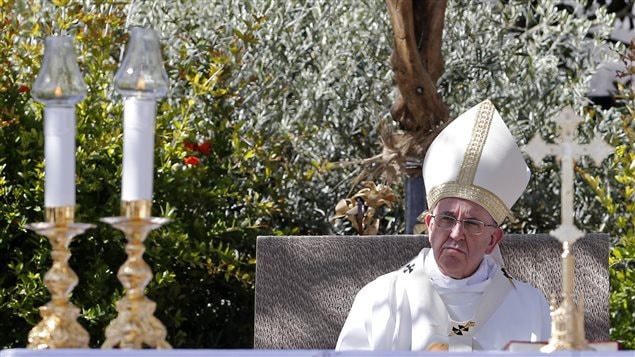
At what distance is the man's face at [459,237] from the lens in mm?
4574

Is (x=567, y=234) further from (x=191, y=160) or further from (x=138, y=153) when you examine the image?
(x=191, y=160)

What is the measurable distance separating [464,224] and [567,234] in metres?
1.62

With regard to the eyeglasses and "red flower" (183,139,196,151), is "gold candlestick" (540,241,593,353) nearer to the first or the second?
the eyeglasses

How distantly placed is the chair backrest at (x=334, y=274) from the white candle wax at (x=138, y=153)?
236 centimetres

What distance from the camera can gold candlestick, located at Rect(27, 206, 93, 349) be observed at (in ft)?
9.36

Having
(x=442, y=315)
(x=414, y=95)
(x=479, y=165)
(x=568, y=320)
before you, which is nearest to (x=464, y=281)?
(x=442, y=315)

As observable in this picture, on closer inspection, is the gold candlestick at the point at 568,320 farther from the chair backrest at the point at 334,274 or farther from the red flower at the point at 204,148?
the red flower at the point at 204,148

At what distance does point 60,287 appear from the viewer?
9.39 ft

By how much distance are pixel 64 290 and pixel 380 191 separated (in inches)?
121

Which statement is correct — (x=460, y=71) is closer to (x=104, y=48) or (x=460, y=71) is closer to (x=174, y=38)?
(x=174, y=38)

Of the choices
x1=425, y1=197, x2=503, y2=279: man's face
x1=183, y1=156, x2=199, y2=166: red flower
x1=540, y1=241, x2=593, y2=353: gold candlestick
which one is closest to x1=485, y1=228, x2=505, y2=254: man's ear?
x1=425, y1=197, x2=503, y2=279: man's face

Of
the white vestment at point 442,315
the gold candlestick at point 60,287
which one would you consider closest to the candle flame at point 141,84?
the gold candlestick at point 60,287

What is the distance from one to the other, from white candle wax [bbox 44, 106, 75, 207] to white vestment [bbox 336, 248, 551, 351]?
6.55ft

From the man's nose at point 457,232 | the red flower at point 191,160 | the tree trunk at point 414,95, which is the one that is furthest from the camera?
the red flower at point 191,160
